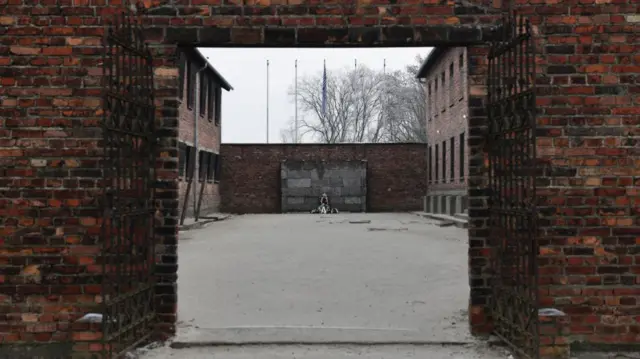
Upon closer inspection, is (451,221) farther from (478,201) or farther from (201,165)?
(478,201)

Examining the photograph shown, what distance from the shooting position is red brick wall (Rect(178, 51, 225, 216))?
21.1 m

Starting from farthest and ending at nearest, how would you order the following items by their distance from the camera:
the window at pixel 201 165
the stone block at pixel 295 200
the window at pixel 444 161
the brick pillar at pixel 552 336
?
the stone block at pixel 295 200, the window at pixel 444 161, the window at pixel 201 165, the brick pillar at pixel 552 336

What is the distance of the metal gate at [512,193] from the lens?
4.51m

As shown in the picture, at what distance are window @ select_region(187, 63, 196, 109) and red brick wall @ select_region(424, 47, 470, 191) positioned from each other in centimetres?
1060

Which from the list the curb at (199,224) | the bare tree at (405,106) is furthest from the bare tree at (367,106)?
the curb at (199,224)

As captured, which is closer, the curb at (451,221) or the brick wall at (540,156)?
the brick wall at (540,156)

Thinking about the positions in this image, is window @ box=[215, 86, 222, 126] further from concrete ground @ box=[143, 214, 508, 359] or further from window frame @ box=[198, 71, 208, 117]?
concrete ground @ box=[143, 214, 508, 359]

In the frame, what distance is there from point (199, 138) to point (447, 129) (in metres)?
11.1

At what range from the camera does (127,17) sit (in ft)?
16.4

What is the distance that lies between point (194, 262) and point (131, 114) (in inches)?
256

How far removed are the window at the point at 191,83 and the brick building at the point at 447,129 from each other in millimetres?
10604

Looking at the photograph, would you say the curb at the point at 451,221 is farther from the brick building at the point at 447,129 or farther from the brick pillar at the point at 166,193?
the brick pillar at the point at 166,193

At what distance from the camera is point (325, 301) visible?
712cm

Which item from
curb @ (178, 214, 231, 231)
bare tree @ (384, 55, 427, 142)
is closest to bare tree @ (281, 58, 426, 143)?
bare tree @ (384, 55, 427, 142)
